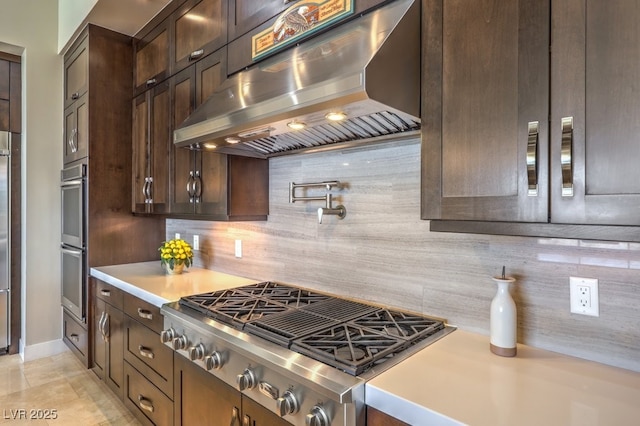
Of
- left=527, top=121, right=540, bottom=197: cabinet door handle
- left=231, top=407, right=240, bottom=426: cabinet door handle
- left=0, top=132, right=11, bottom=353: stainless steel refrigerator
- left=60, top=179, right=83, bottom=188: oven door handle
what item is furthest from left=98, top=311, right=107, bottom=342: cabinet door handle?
left=527, top=121, right=540, bottom=197: cabinet door handle

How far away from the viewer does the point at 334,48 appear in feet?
4.47

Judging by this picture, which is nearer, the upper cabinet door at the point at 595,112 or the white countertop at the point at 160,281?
the upper cabinet door at the point at 595,112

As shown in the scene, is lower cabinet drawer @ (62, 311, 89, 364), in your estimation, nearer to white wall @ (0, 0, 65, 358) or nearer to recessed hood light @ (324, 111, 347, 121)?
white wall @ (0, 0, 65, 358)

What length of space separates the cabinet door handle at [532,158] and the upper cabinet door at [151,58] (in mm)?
2340

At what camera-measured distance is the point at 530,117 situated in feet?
3.18

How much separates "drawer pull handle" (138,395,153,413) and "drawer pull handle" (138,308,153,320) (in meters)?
0.46

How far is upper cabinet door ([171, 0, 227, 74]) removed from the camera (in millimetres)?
2057

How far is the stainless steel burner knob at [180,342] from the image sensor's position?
1614 millimetres

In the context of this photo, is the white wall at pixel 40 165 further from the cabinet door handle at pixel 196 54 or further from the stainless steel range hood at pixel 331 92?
the stainless steel range hood at pixel 331 92

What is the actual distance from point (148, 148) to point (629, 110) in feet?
9.12

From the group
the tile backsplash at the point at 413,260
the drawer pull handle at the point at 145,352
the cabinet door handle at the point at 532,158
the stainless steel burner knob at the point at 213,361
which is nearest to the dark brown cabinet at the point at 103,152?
the drawer pull handle at the point at 145,352

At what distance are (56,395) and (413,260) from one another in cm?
274

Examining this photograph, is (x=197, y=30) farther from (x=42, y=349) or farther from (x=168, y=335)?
(x=42, y=349)

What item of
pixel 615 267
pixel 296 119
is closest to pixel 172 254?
pixel 296 119
